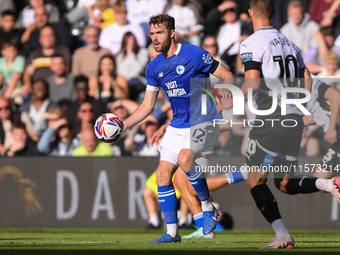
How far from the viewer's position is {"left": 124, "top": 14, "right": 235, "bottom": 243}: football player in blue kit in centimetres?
615

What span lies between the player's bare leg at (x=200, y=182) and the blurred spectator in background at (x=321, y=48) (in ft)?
16.4

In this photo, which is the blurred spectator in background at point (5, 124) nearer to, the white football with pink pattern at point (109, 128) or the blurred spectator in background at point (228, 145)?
the blurred spectator in background at point (228, 145)

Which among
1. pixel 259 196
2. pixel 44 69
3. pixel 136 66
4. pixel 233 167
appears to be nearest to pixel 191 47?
pixel 259 196

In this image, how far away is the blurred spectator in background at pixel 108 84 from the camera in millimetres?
10859

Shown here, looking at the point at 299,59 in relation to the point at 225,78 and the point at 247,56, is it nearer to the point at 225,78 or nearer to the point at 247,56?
the point at 247,56

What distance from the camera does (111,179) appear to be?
968 cm

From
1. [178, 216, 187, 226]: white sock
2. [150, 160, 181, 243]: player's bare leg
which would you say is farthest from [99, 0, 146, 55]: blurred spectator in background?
[150, 160, 181, 243]: player's bare leg

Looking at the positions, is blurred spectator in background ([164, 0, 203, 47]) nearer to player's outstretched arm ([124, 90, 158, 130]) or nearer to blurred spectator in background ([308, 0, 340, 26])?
blurred spectator in background ([308, 0, 340, 26])

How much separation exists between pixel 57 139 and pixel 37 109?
96 cm

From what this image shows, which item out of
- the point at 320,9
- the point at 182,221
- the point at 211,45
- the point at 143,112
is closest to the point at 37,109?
the point at 211,45

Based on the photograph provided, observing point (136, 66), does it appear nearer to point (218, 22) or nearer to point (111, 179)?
point (218, 22)

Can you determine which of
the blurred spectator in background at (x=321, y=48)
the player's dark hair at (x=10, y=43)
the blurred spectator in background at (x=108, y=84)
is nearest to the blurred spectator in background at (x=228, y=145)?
the blurred spectator in background at (x=321, y=48)

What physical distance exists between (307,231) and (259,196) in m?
3.87

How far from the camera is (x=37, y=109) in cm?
1102
